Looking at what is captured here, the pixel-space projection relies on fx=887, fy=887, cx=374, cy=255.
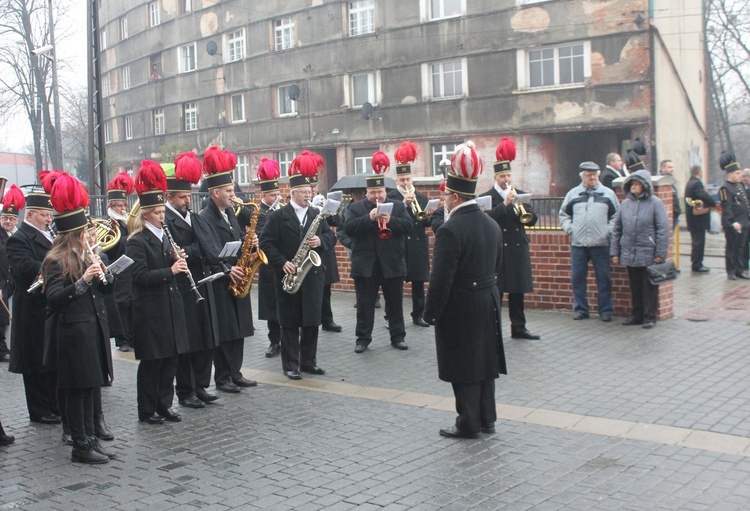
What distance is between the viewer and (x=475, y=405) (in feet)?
23.8

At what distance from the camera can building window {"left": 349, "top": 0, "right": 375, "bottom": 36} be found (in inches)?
1496

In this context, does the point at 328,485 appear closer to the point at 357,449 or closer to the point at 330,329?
the point at 357,449

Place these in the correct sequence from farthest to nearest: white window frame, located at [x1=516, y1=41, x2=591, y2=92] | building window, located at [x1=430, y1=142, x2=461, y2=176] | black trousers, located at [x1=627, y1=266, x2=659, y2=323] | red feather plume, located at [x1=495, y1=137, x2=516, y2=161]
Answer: building window, located at [x1=430, y1=142, x2=461, y2=176]
white window frame, located at [x1=516, y1=41, x2=591, y2=92]
black trousers, located at [x1=627, y1=266, x2=659, y2=323]
red feather plume, located at [x1=495, y1=137, x2=516, y2=161]

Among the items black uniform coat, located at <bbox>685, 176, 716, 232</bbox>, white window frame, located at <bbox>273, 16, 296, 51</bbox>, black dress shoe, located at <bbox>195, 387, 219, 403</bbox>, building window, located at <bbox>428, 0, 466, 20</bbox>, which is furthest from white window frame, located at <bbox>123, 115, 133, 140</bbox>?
black dress shoe, located at <bbox>195, 387, 219, 403</bbox>

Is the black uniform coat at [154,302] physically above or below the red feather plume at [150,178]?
below

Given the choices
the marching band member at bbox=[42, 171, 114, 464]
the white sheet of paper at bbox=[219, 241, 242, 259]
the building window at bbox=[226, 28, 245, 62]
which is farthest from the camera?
the building window at bbox=[226, 28, 245, 62]

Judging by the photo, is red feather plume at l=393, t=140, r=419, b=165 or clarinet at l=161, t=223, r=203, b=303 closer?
clarinet at l=161, t=223, r=203, b=303

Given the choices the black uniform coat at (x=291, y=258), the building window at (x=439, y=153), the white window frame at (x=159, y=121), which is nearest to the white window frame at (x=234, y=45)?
the white window frame at (x=159, y=121)

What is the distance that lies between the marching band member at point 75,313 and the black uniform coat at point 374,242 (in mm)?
4236

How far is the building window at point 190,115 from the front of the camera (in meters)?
49.1

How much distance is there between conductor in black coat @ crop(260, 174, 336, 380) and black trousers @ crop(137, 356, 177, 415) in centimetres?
171

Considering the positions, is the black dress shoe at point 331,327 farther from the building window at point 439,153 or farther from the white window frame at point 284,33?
the white window frame at point 284,33

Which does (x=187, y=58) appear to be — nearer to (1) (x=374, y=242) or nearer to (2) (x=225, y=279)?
(1) (x=374, y=242)

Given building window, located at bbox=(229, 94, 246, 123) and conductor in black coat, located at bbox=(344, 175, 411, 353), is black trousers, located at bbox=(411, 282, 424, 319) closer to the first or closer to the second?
conductor in black coat, located at bbox=(344, 175, 411, 353)
